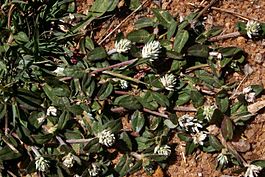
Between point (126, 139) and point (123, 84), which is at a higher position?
point (123, 84)

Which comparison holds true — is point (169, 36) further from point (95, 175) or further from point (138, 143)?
point (95, 175)

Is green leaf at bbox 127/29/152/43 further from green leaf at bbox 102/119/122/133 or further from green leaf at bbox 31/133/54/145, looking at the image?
green leaf at bbox 31/133/54/145

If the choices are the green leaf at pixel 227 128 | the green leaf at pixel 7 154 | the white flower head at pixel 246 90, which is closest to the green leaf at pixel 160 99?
the green leaf at pixel 227 128

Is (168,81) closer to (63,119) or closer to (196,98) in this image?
(196,98)

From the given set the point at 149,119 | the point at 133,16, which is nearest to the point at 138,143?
the point at 149,119

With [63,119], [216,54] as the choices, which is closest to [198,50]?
[216,54]

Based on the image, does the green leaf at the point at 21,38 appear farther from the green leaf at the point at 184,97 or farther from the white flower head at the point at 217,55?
the white flower head at the point at 217,55

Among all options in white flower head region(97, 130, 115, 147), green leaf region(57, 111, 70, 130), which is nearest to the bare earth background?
white flower head region(97, 130, 115, 147)
